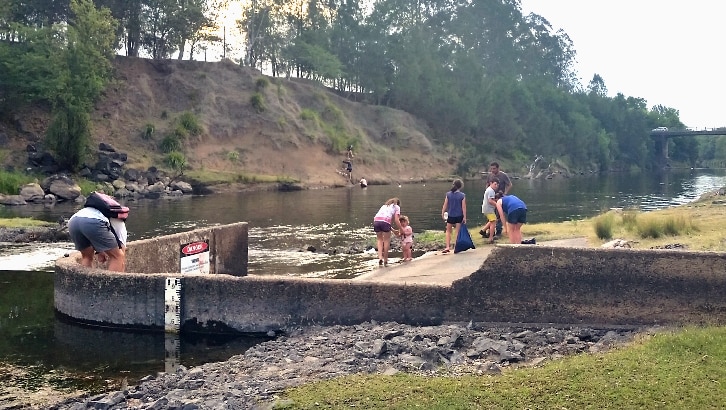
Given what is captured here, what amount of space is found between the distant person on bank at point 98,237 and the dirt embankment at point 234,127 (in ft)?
132

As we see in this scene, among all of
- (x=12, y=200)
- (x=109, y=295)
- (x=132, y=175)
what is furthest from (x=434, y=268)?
(x=132, y=175)

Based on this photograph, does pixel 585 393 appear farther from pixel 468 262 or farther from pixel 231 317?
pixel 468 262

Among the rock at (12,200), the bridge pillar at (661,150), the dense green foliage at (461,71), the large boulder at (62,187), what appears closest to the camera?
the rock at (12,200)

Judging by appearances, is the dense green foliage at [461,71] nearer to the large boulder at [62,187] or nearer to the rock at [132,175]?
the rock at [132,175]

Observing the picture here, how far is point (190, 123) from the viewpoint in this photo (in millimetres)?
60125

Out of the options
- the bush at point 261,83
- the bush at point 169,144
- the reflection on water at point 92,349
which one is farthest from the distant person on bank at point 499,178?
the bush at point 261,83

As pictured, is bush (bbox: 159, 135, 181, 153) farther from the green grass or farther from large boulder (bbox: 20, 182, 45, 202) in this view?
the green grass

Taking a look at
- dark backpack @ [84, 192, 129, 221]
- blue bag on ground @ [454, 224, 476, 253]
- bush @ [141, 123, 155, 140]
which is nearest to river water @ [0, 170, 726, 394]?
dark backpack @ [84, 192, 129, 221]

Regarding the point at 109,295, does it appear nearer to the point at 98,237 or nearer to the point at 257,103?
the point at 98,237

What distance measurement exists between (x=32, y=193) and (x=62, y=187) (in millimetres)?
1902

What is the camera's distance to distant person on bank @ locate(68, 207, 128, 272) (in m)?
12.2

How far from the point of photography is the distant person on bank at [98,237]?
40.2ft

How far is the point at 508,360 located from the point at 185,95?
198 feet

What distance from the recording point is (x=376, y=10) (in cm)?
9119
